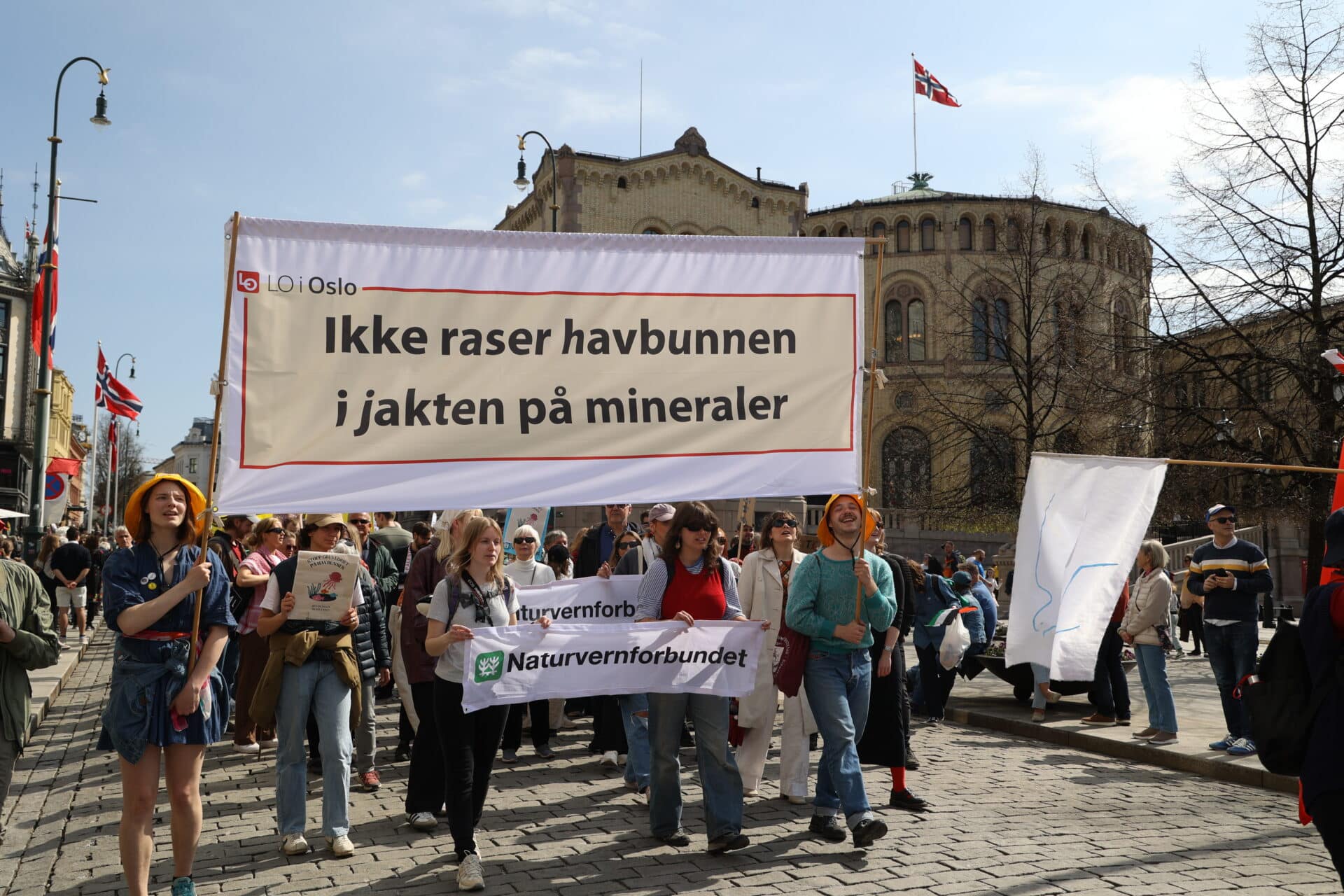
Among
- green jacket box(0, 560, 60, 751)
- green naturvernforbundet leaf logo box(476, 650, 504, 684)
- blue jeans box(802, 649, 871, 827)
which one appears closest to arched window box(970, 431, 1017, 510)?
blue jeans box(802, 649, 871, 827)

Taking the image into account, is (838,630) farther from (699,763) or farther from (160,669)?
(160,669)

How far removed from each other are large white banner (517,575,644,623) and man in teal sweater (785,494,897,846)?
1.58 metres

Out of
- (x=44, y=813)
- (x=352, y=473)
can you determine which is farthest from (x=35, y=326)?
(x=352, y=473)

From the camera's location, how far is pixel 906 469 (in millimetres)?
49250

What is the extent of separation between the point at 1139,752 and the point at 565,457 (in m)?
6.50

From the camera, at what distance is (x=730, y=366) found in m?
6.33

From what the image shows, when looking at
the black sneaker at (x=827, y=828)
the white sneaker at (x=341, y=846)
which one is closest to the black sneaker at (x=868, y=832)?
the black sneaker at (x=827, y=828)

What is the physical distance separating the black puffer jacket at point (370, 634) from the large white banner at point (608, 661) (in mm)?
1427

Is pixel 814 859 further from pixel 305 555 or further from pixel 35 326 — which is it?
pixel 35 326

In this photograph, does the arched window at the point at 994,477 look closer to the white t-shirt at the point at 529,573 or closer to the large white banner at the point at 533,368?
the white t-shirt at the point at 529,573

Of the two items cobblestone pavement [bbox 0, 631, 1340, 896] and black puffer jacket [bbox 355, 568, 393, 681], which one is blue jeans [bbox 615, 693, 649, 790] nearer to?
cobblestone pavement [bbox 0, 631, 1340, 896]

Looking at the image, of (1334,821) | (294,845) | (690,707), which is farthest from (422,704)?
(1334,821)

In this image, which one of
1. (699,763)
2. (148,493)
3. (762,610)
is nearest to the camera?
(148,493)

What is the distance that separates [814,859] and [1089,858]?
1.48 m
